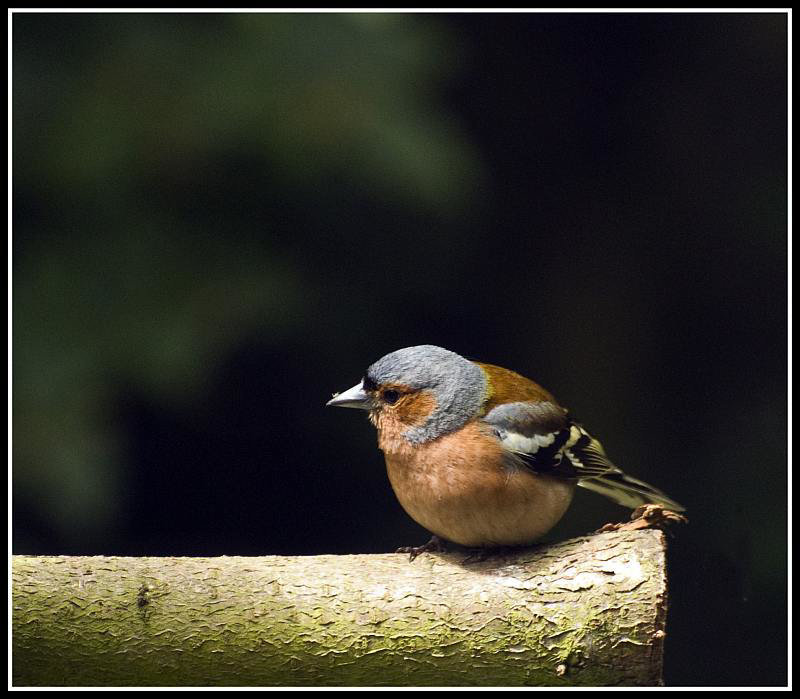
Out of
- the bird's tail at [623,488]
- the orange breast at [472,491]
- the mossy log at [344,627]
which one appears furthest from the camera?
the bird's tail at [623,488]

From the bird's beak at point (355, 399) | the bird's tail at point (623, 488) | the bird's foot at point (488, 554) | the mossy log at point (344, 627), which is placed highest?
the bird's beak at point (355, 399)

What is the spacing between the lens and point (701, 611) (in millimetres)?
4176

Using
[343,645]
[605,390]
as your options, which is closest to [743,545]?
[605,390]

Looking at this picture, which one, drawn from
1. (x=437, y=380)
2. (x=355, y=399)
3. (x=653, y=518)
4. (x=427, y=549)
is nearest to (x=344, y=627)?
(x=427, y=549)

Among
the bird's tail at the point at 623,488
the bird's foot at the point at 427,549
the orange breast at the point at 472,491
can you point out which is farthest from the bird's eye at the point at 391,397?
the bird's tail at the point at 623,488

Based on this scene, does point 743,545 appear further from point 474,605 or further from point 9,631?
point 9,631

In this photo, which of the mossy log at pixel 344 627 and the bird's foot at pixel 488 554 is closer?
the mossy log at pixel 344 627

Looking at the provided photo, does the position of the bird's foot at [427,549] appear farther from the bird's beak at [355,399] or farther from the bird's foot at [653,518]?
the bird's foot at [653,518]

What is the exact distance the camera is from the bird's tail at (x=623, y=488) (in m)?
2.92

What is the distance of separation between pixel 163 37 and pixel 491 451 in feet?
7.02

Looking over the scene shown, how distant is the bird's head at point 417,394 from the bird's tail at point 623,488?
1.48 ft

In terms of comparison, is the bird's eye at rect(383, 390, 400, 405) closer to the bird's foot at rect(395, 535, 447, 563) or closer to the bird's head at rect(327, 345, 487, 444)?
the bird's head at rect(327, 345, 487, 444)

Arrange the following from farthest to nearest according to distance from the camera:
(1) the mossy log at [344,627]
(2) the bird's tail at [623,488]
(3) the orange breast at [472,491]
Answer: (2) the bird's tail at [623,488] → (3) the orange breast at [472,491] → (1) the mossy log at [344,627]

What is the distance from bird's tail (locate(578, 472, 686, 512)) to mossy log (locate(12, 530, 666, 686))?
0.21 meters
